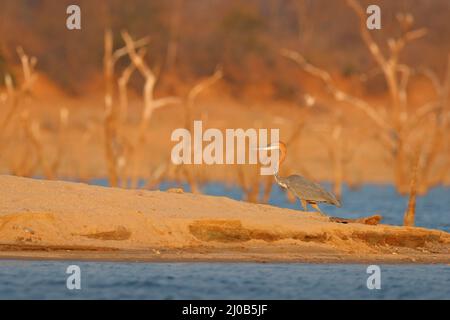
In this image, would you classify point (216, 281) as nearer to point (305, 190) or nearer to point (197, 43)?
point (305, 190)

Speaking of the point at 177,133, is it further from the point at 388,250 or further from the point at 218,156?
the point at 388,250

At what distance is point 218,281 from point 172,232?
1.77 meters

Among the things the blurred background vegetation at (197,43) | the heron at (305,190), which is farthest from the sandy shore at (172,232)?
the blurred background vegetation at (197,43)

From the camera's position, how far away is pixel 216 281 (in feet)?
40.5

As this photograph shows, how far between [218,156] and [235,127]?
437 cm

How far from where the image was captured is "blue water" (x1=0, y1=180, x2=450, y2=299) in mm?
11750

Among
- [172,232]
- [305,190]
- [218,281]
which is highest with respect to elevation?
[305,190]

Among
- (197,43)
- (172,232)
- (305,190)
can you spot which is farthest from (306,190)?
(197,43)

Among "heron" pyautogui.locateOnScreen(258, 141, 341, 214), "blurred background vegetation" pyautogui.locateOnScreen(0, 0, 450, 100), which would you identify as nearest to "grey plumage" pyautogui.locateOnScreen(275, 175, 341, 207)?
"heron" pyautogui.locateOnScreen(258, 141, 341, 214)

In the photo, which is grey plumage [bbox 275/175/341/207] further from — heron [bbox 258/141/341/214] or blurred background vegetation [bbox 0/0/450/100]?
blurred background vegetation [bbox 0/0/450/100]

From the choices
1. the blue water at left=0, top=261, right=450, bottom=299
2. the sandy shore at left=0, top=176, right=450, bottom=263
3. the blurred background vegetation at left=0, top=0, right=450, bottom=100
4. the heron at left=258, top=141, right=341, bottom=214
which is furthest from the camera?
the blurred background vegetation at left=0, top=0, right=450, bottom=100

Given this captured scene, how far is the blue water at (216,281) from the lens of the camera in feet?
38.5

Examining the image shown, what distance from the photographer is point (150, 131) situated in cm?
4209
